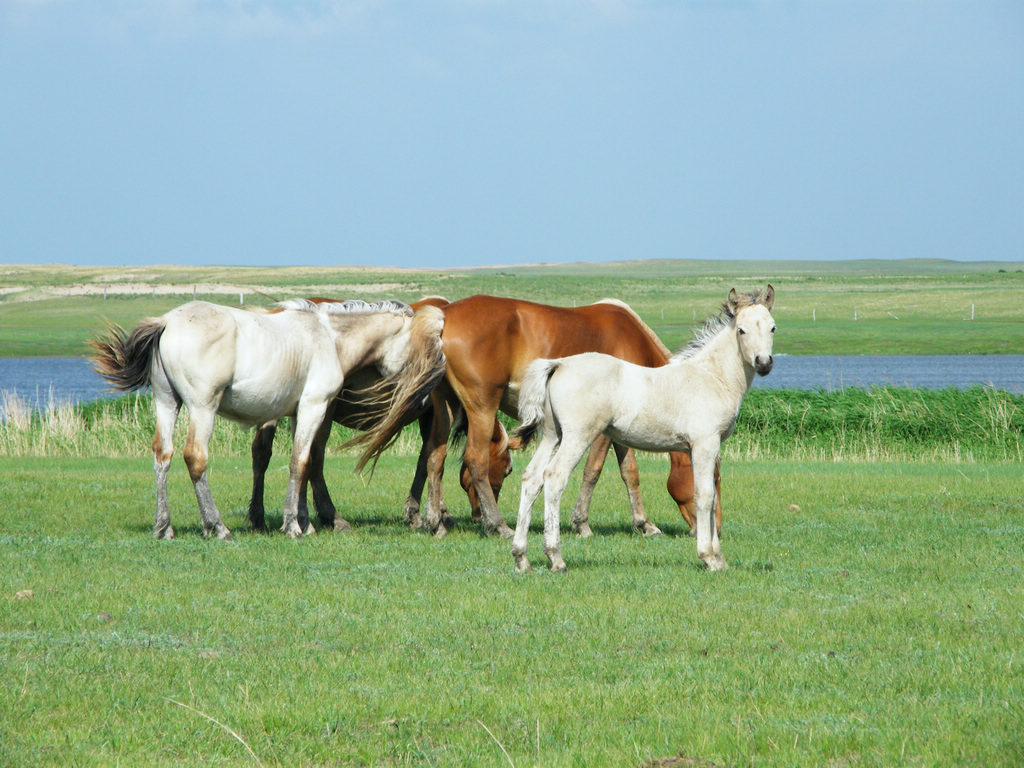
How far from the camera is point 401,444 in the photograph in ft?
74.3

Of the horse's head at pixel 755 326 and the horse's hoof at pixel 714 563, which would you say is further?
the horse's hoof at pixel 714 563

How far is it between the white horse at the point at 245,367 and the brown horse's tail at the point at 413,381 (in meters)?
0.01

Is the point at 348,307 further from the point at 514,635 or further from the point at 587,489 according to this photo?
the point at 514,635

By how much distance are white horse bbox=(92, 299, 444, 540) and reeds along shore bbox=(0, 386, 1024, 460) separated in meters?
10.2

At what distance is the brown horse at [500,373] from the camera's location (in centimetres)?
1130

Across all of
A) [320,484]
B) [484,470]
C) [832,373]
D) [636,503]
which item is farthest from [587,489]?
[832,373]

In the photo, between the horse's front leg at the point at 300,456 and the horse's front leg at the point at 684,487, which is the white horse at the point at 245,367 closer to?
the horse's front leg at the point at 300,456

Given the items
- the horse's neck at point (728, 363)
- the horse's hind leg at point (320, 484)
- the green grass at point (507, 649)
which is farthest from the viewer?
the horse's hind leg at point (320, 484)

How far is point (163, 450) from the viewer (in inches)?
412

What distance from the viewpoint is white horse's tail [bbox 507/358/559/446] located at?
8711 mm

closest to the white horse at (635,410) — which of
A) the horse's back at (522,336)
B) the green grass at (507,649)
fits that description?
the green grass at (507,649)

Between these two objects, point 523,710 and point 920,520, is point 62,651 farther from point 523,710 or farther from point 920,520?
Result: point 920,520

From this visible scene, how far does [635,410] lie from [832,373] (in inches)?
1602

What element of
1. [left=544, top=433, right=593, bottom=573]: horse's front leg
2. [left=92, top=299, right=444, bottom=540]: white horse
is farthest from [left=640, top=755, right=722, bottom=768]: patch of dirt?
[left=92, top=299, right=444, bottom=540]: white horse
